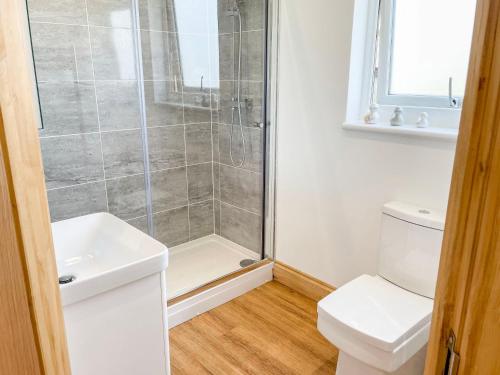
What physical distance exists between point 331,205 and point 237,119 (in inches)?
39.6

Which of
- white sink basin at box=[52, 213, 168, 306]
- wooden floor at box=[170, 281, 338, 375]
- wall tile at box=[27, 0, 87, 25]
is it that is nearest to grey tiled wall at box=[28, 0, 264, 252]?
wall tile at box=[27, 0, 87, 25]

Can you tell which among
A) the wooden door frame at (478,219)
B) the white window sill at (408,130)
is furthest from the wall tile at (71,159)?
the wooden door frame at (478,219)

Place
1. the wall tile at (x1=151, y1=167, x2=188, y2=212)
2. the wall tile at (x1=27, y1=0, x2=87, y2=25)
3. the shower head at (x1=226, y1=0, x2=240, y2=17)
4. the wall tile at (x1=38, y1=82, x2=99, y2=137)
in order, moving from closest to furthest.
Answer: the wall tile at (x1=27, y1=0, x2=87, y2=25) → the wall tile at (x1=38, y1=82, x2=99, y2=137) → the shower head at (x1=226, y1=0, x2=240, y2=17) → the wall tile at (x1=151, y1=167, x2=188, y2=212)

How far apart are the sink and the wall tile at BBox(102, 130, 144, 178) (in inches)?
31.9

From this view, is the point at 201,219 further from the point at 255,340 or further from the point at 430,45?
the point at 430,45

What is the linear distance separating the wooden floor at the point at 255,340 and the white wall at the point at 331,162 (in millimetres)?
324

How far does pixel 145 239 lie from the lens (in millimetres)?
1662

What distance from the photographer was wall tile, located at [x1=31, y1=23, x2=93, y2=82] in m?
2.17

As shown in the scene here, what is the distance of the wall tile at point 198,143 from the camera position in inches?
118

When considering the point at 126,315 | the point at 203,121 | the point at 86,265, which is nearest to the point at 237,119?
the point at 203,121

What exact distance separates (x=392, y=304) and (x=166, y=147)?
6.12 ft

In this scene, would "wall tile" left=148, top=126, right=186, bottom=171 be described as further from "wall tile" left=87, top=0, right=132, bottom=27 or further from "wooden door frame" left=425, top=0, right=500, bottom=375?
"wooden door frame" left=425, top=0, right=500, bottom=375

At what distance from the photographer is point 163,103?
2791mm

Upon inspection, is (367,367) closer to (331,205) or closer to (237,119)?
(331,205)
